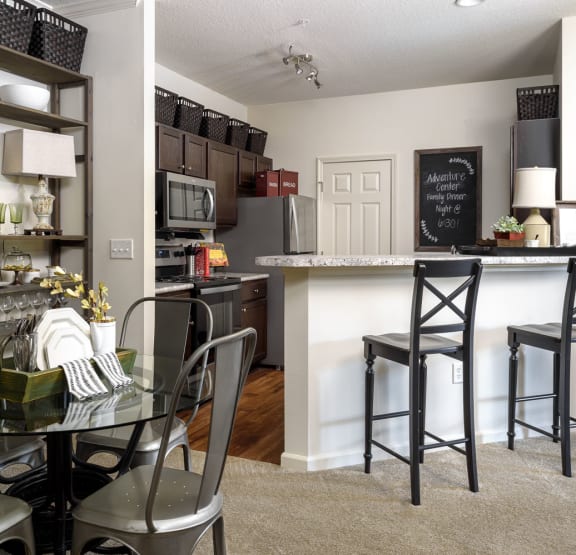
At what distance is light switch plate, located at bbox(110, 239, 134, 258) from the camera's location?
344 cm

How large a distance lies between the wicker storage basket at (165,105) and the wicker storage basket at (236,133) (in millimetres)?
916

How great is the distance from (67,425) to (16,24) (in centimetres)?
249

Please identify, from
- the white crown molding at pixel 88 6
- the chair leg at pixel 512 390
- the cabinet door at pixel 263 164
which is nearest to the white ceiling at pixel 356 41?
the white crown molding at pixel 88 6

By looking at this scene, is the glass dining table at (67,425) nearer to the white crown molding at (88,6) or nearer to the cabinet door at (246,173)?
the white crown molding at (88,6)

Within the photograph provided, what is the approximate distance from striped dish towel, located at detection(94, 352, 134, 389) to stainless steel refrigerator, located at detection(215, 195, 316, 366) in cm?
330

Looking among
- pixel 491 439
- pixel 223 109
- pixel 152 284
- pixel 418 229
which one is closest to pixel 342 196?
pixel 418 229

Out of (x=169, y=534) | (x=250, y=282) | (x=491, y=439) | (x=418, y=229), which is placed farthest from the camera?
(x=418, y=229)

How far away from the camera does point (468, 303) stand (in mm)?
2477

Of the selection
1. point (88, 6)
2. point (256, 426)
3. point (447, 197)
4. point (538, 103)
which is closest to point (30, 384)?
point (256, 426)

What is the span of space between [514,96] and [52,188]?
4066 millimetres

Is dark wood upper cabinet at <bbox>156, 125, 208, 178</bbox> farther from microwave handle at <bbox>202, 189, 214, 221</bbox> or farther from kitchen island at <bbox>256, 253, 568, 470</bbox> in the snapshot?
kitchen island at <bbox>256, 253, 568, 470</bbox>

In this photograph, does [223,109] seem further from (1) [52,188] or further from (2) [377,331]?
(2) [377,331]

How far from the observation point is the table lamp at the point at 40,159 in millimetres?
3072

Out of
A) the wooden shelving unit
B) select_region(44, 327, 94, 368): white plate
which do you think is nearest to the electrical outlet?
select_region(44, 327, 94, 368): white plate
